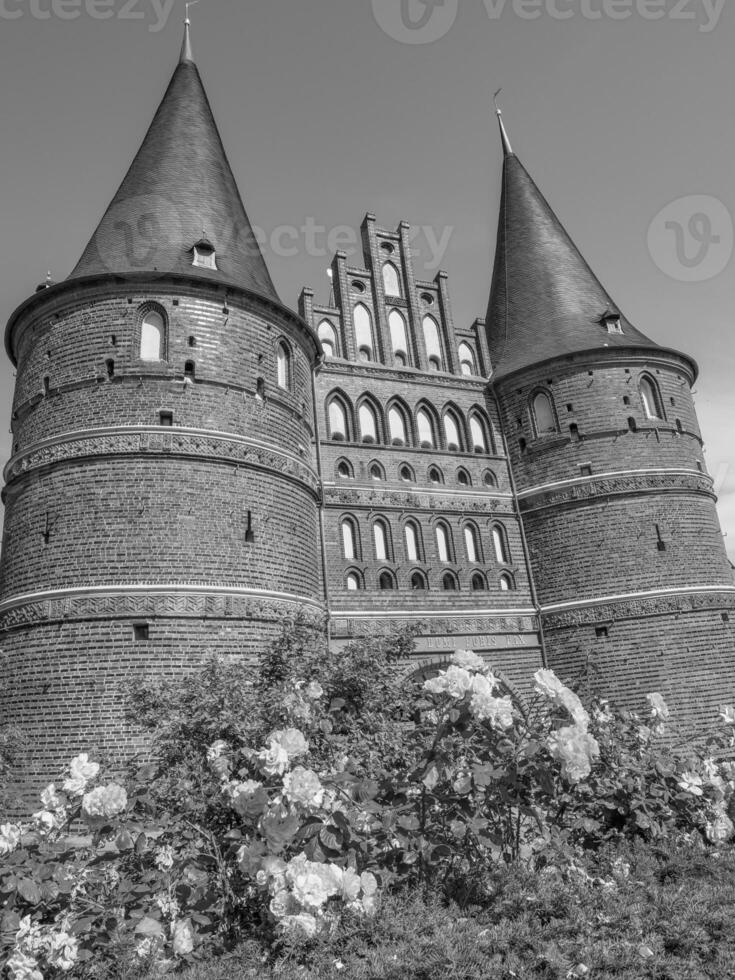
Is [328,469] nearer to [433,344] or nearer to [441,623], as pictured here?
[441,623]

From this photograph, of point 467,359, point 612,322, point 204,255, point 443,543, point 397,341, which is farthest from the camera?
point 467,359

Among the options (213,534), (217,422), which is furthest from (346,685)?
(217,422)

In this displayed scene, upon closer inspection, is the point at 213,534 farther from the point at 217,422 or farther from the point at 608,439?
the point at 608,439

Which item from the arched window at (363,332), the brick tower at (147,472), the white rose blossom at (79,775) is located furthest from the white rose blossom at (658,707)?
the arched window at (363,332)

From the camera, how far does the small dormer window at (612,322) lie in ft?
66.6

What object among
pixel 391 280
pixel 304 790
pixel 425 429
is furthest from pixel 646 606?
pixel 304 790

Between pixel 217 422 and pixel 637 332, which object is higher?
pixel 637 332

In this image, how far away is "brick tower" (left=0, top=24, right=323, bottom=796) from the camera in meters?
11.9

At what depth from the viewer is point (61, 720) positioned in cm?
1141

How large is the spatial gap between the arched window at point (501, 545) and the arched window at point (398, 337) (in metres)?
5.11

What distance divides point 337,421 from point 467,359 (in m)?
5.01

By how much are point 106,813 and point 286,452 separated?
10.8 meters

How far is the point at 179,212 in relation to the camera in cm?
1582

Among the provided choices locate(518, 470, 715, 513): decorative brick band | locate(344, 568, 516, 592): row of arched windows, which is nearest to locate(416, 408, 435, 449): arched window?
locate(518, 470, 715, 513): decorative brick band
